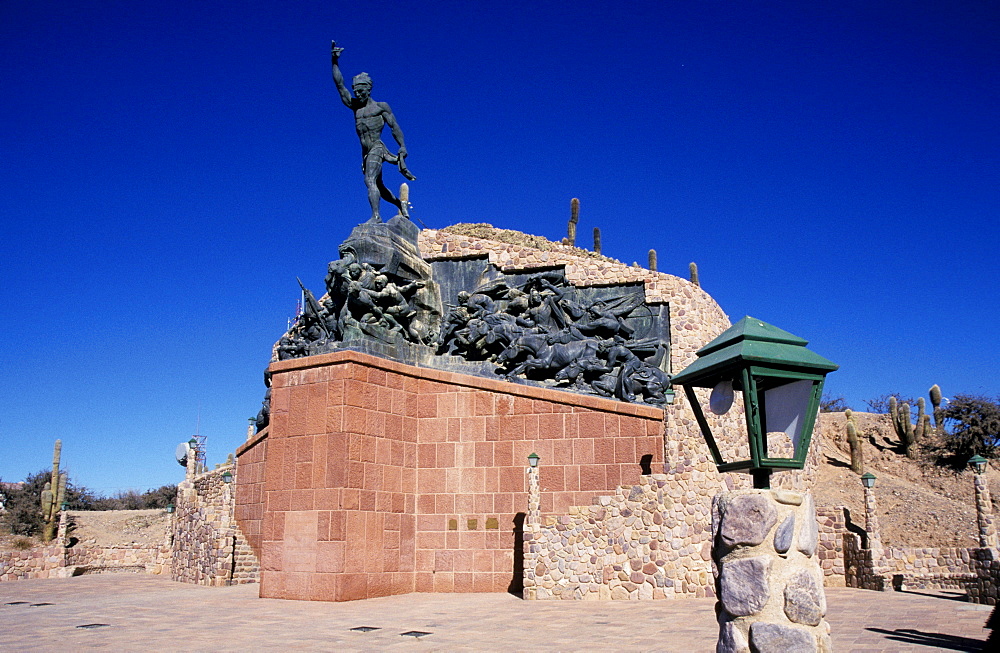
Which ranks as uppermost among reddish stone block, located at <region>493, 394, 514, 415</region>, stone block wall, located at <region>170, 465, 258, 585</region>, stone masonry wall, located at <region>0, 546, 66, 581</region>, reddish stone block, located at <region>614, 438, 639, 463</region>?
reddish stone block, located at <region>493, 394, 514, 415</region>

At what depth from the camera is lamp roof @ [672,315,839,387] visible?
472cm

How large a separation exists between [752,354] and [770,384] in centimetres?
32

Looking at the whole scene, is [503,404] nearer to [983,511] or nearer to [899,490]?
[983,511]

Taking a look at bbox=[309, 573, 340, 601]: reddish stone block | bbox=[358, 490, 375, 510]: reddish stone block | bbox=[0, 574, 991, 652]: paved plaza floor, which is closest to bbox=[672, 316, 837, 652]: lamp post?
bbox=[0, 574, 991, 652]: paved plaza floor

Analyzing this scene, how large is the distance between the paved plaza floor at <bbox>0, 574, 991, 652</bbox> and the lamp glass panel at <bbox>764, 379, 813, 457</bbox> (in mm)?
3793

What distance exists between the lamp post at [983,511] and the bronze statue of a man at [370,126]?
41.6 ft

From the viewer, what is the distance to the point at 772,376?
15.6ft

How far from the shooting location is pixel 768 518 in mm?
4562

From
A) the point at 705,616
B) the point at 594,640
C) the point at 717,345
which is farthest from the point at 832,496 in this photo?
the point at 717,345

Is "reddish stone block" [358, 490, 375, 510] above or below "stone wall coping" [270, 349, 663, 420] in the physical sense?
below

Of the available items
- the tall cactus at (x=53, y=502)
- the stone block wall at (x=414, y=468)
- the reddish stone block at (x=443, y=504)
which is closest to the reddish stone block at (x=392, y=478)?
the stone block wall at (x=414, y=468)

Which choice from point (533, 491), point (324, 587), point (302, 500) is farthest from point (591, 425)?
point (324, 587)

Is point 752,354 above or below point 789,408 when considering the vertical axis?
above

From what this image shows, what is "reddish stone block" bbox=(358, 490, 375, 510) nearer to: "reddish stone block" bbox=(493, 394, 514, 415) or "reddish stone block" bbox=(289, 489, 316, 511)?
"reddish stone block" bbox=(289, 489, 316, 511)
